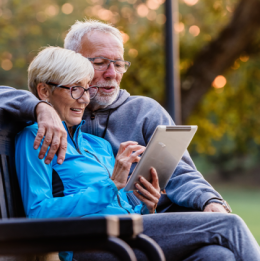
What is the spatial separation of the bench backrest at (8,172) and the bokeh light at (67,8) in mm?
14657

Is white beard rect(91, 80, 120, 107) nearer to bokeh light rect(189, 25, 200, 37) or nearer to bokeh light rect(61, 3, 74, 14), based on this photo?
bokeh light rect(189, 25, 200, 37)

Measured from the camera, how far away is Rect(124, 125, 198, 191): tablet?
2166 millimetres

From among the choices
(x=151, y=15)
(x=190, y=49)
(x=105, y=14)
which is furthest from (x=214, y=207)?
(x=151, y=15)

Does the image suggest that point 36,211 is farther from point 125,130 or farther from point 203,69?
point 203,69

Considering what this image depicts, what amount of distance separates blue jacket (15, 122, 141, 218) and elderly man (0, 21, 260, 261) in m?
0.14

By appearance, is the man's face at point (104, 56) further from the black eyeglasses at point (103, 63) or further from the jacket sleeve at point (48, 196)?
the jacket sleeve at point (48, 196)

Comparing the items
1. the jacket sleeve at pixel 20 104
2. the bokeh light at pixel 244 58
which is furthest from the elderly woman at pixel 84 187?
the bokeh light at pixel 244 58

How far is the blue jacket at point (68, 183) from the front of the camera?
6.68ft

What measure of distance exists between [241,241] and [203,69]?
7242 mm

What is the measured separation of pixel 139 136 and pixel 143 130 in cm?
7

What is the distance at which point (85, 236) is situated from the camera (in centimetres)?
112

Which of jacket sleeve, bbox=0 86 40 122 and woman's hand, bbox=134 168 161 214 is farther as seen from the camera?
woman's hand, bbox=134 168 161 214

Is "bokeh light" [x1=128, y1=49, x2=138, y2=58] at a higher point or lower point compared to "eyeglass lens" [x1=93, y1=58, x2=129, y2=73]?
lower

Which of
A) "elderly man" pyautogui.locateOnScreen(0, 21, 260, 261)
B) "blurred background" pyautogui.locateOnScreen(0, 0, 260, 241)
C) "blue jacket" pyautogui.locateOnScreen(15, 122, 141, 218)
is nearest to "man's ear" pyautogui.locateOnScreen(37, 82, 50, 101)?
"elderly man" pyautogui.locateOnScreen(0, 21, 260, 261)
